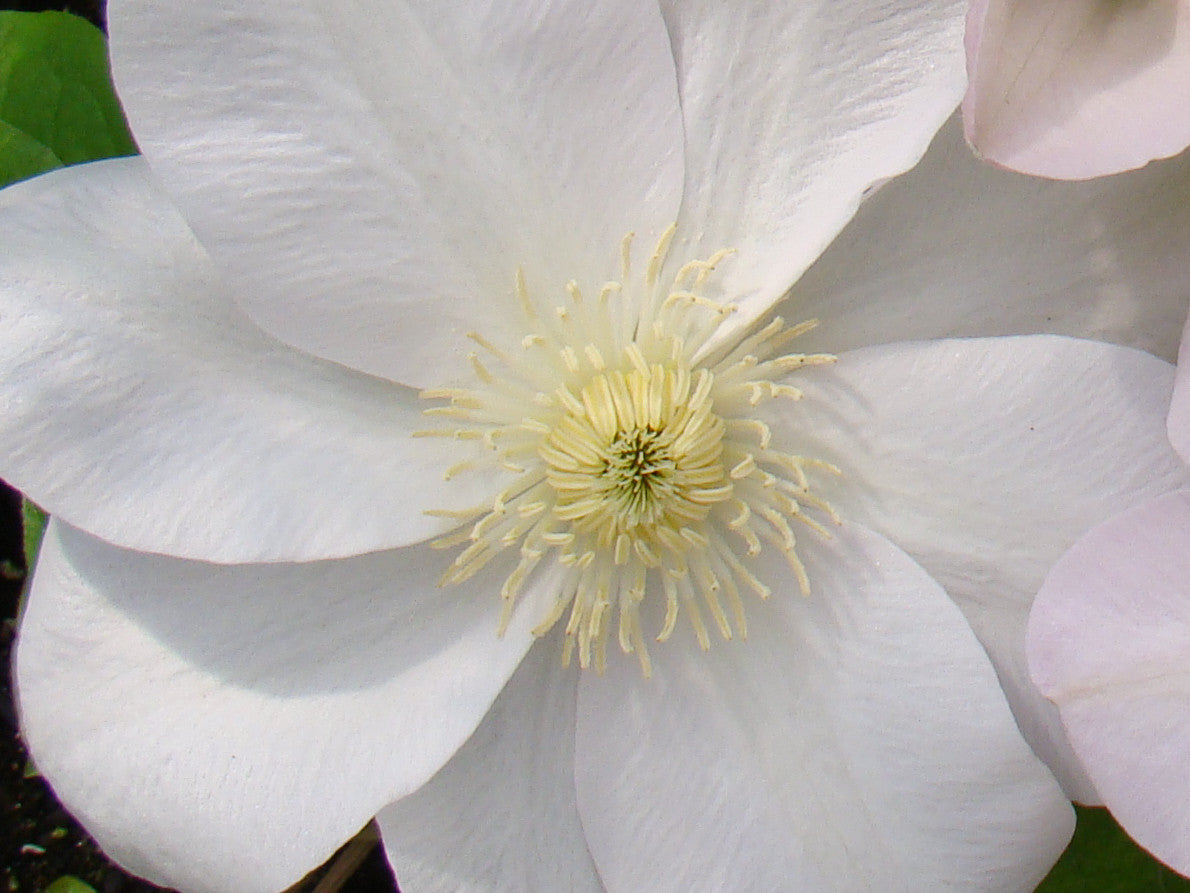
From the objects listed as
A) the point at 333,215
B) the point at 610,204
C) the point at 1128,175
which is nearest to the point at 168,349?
the point at 333,215

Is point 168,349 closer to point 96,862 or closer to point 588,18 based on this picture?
point 588,18

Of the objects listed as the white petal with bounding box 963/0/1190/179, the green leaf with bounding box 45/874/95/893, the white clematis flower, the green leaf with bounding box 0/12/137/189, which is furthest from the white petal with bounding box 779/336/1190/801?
the green leaf with bounding box 45/874/95/893

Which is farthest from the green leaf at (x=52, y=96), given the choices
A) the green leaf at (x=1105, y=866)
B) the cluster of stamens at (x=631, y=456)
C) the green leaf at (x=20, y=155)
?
the green leaf at (x=1105, y=866)

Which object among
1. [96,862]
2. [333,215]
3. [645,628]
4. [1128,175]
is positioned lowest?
[96,862]

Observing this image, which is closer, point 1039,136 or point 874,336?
point 1039,136

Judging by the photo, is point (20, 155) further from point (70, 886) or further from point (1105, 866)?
point (1105, 866)

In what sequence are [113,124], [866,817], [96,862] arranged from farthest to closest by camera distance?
[96,862] → [113,124] → [866,817]

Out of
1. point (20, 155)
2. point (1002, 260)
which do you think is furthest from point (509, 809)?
point (20, 155)
